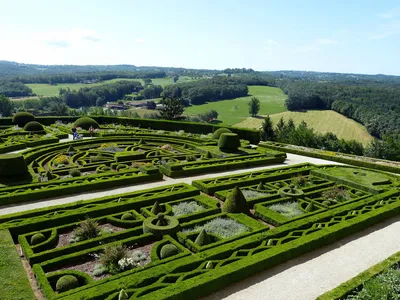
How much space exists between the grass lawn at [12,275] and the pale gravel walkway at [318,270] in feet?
18.1

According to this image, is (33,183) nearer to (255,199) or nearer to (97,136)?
(255,199)

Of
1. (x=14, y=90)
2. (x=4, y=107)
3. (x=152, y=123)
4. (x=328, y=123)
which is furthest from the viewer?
(x=14, y=90)

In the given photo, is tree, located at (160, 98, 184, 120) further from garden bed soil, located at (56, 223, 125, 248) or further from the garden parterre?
garden bed soil, located at (56, 223, 125, 248)

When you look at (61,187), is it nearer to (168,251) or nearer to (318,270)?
(168,251)

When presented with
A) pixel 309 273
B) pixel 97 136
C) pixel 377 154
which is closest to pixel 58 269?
pixel 309 273

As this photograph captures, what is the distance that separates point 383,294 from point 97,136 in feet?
104

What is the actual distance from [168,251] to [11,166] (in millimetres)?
13298

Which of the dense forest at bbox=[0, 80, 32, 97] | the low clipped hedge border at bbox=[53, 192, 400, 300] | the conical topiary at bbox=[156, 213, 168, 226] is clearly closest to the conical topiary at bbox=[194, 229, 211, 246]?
the low clipped hedge border at bbox=[53, 192, 400, 300]

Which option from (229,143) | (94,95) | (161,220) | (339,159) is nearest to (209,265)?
(161,220)

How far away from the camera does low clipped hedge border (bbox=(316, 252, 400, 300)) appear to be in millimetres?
9859

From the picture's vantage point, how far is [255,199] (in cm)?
1744

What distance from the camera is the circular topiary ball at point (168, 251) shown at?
11986 millimetres

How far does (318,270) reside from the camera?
12.0m

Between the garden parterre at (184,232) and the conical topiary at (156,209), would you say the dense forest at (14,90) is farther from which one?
the conical topiary at (156,209)
